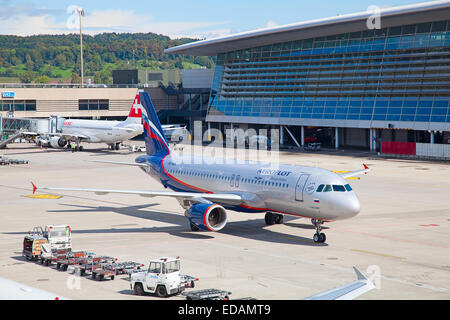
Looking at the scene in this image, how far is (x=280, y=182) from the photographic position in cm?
3928

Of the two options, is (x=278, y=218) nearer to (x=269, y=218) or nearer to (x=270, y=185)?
(x=269, y=218)

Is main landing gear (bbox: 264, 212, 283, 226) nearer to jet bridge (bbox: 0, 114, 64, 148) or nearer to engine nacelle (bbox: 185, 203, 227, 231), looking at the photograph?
engine nacelle (bbox: 185, 203, 227, 231)

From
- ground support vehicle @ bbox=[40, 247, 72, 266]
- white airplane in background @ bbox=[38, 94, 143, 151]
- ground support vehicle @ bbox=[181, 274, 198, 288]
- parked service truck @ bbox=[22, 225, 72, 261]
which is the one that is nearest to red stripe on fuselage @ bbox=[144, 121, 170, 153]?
parked service truck @ bbox=[22, 225, 72, 261]

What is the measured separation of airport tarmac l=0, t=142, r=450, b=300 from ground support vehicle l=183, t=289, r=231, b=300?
1048 millimetres

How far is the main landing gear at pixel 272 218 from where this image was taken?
43250 millimetres

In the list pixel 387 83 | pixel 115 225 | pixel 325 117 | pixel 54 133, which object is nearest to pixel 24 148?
pixel 54 133

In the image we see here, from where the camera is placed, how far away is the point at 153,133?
169 feet

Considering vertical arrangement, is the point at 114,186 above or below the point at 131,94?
below

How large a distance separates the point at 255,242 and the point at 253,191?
4.32 m

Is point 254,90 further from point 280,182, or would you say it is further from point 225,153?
point 280,182

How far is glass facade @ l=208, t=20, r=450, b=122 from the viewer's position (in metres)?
95.9

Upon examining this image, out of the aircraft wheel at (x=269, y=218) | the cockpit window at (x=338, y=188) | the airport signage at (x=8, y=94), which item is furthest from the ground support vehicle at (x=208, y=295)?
the airport signage at (x=8, y=94)

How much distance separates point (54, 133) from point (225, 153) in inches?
1340
